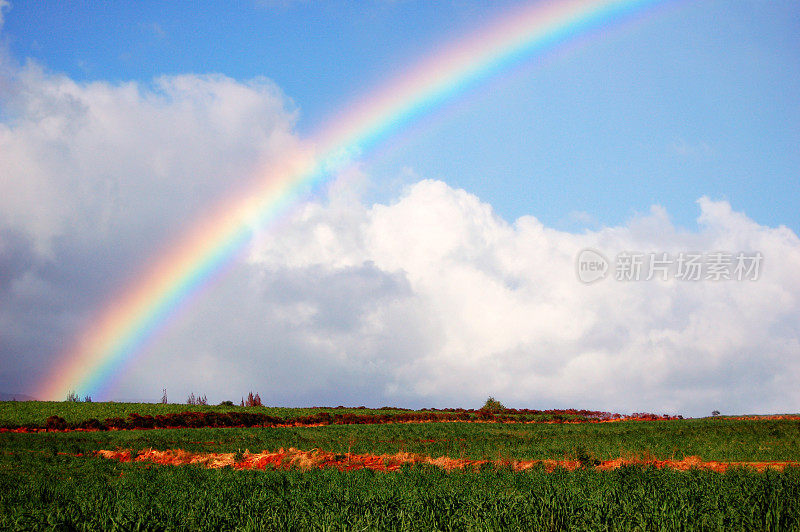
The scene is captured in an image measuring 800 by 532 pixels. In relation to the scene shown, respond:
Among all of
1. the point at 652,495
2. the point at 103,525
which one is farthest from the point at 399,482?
the point at 103,525

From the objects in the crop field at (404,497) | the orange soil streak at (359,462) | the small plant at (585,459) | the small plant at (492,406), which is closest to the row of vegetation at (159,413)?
the small plant at (492,406)

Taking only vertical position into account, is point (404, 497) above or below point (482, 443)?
above

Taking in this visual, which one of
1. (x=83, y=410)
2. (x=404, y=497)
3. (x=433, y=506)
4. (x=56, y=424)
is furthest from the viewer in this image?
(x=83, y=410)

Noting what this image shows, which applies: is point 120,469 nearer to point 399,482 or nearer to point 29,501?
point 29,501

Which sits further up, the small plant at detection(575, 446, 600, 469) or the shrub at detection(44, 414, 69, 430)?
the small plant at detection(575, 446, 600, 469)

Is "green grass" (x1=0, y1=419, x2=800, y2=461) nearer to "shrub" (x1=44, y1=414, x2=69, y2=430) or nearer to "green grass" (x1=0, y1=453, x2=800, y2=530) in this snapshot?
"green grass" (x1=0, y1=453, x2=800, y2=530)

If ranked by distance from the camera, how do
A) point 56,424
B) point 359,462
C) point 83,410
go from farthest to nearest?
point 83,410 < point 56,424 < point 359,462

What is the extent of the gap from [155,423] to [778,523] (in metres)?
52.7

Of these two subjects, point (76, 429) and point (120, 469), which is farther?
point (76, 429)

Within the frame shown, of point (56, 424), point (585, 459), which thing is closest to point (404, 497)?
point (585, 459)

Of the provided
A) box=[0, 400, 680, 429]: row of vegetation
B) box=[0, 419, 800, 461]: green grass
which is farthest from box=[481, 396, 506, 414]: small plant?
box=[0, 419, 800, 461]: green grass

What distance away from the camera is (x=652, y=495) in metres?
11.1

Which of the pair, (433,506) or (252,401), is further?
(252,401)

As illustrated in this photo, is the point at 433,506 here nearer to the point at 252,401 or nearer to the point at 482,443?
the point at 482,443
